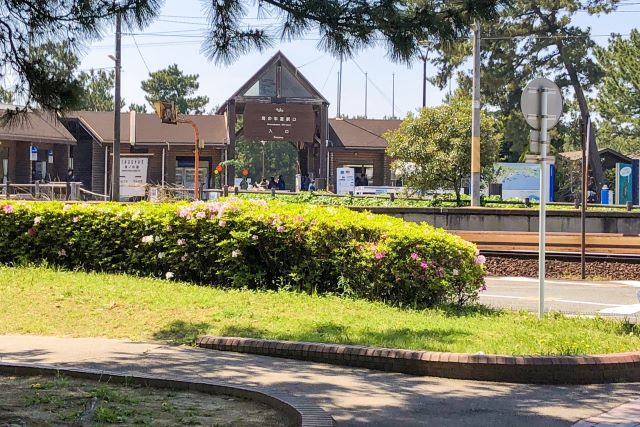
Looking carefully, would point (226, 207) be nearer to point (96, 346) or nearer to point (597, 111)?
point (96, 346)

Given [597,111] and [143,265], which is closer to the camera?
[143,265]

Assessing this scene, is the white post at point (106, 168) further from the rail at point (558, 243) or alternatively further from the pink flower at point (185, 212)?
the pink flower at point (185, 212)

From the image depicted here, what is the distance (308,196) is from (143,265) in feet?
58.0

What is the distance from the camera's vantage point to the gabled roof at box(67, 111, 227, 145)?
163 feet

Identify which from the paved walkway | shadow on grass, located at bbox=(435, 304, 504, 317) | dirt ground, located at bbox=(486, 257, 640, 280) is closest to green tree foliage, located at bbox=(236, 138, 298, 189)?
dirt ground, located at bbox=(486, 257, 640, 280)

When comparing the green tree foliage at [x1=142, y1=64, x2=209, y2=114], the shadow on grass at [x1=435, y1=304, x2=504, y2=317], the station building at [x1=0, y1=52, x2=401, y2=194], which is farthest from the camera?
the green tree foliage at [x1=142, y1=64, x2=209, y2=114]

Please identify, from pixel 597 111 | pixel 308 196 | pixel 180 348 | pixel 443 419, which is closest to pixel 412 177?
pixel 308 196

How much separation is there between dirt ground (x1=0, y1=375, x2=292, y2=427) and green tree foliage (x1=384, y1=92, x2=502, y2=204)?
2536cm

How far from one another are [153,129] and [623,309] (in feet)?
136

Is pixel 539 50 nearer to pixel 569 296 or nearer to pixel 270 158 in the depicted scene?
pixel 569 296

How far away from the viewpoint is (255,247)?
12.7 m

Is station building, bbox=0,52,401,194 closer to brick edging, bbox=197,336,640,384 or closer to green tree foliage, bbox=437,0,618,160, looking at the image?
green tree foliage, bbox=437,0,618,160

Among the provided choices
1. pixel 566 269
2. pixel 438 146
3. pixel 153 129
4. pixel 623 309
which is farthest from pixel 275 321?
pixel 153 129

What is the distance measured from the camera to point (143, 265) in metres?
13.6
